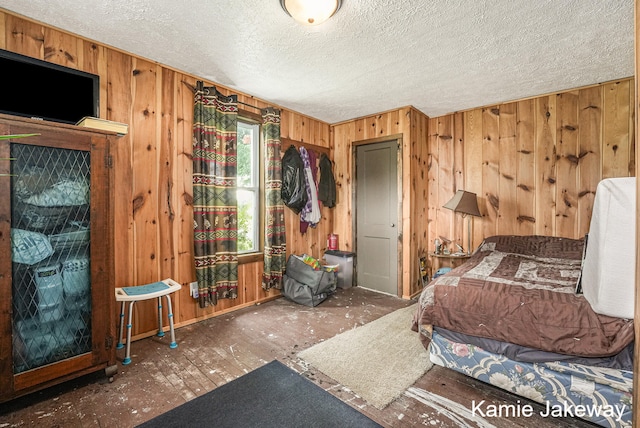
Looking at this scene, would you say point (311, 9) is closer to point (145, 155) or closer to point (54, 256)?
point (145, 155)

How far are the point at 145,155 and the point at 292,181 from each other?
1658mm

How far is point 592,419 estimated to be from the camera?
1.43m

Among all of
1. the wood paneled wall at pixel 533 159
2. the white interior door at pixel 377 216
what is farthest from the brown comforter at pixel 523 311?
the white interior door at pixel 377 216

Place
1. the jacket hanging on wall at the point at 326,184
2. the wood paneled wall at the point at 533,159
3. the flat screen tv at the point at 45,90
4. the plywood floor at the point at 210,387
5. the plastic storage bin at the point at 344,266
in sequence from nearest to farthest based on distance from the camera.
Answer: the plywood floor at the point at 210,387 → the flat screen tv at the point at 45,90 → the wood paneled wall at the point at 533,159 → the plastic storage bin at the point at 344,266 → the jacket hanging on wall at the point at 326,184

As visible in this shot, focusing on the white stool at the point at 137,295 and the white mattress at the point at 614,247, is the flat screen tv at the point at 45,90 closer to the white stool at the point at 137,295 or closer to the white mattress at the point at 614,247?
the white stool at the point at 137,295

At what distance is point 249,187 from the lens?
3.45 metres

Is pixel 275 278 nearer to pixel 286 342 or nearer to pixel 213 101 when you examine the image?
pixel 286 342

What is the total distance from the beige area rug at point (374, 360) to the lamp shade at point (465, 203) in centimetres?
152

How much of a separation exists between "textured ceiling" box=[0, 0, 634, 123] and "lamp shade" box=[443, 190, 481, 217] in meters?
1.14

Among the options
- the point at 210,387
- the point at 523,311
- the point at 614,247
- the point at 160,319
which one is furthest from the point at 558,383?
the point at 160,319

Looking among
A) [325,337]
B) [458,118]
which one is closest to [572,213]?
[458,118]

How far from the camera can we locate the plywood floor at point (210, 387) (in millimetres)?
1546

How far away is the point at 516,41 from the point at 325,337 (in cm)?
278

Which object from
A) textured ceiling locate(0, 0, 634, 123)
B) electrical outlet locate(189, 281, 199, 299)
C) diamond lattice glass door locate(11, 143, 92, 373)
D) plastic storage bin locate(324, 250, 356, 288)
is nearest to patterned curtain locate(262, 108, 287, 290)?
textured ceiling locate(0, 0, 634, 123)
